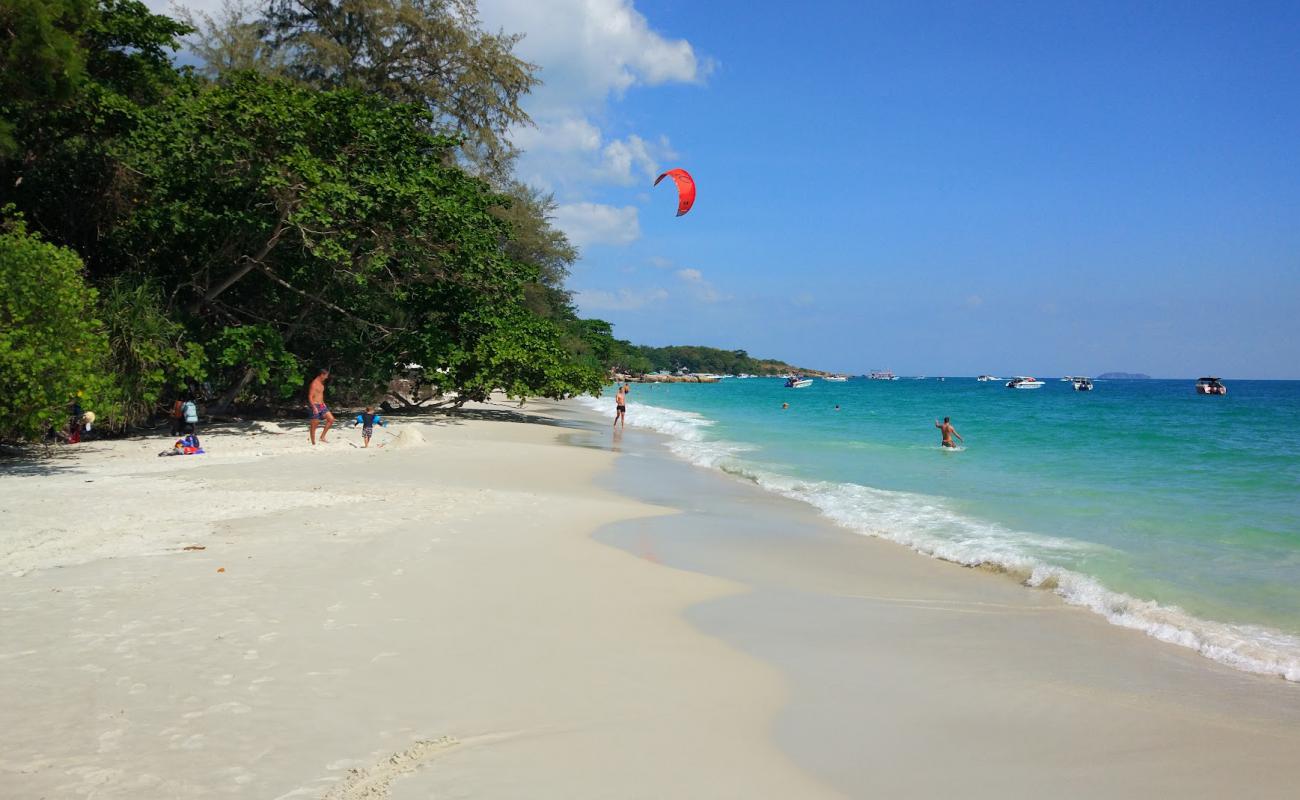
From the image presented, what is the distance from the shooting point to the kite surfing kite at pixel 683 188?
14523mm

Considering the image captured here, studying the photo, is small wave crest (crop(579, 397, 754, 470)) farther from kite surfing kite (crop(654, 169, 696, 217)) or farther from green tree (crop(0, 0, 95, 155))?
green tree (crop(0, 0, 95, 155))

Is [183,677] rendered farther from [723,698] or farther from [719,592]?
[719,592]

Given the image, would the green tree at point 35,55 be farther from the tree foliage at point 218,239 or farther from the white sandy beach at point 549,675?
the white sandy beach at point 549,675

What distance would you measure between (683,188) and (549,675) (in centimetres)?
1221

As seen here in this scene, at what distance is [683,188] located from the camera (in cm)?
1527

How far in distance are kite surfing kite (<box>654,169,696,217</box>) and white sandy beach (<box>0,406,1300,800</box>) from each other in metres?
7.96

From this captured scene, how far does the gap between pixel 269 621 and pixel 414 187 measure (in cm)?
1352

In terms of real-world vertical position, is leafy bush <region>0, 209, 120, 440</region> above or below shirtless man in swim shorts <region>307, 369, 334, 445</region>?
above

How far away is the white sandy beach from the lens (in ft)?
11.3

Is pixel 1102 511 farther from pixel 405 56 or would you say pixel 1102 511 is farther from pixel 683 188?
pixel 405 56

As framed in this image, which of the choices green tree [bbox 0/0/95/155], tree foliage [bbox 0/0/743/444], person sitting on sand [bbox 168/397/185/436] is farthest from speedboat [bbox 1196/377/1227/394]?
green tree [bbox 0/0/95/155]

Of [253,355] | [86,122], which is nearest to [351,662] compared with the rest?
[253,355]

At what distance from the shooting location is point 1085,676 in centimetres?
505

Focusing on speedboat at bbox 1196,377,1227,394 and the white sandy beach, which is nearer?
the white sandy beach
